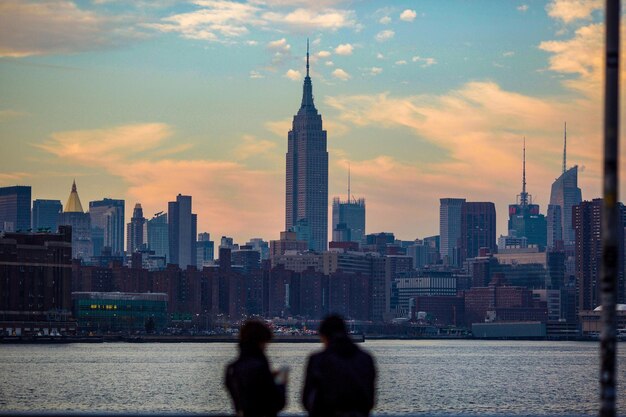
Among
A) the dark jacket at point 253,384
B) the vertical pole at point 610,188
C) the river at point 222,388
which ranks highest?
the vertical pole at point 610,188

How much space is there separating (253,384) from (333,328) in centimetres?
135

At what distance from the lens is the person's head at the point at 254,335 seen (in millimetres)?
17047

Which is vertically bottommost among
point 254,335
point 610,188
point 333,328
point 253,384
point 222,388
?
point 222,388

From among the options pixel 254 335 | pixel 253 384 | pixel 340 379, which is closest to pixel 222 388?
pixel 253 384

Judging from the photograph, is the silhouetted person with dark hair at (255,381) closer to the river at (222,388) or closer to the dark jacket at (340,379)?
the dark jacket at (340,379)

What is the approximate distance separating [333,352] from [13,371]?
107 metres

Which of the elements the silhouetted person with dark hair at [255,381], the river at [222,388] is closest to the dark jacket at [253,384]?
the silhouetted person with dark hair at [255,381]

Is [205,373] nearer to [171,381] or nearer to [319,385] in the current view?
[171,381]

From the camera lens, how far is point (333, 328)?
16.5 meters

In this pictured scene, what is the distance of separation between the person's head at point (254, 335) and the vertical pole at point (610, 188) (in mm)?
3877

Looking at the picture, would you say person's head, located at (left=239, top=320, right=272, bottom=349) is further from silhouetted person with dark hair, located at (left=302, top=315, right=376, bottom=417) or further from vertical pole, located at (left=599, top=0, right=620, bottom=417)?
vertical pole, located at (left=599, top=0, right=620, bottom=417)

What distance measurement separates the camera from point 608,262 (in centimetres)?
1714

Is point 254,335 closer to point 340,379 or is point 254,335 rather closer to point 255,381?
point 255,381

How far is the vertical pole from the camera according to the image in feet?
55.4
